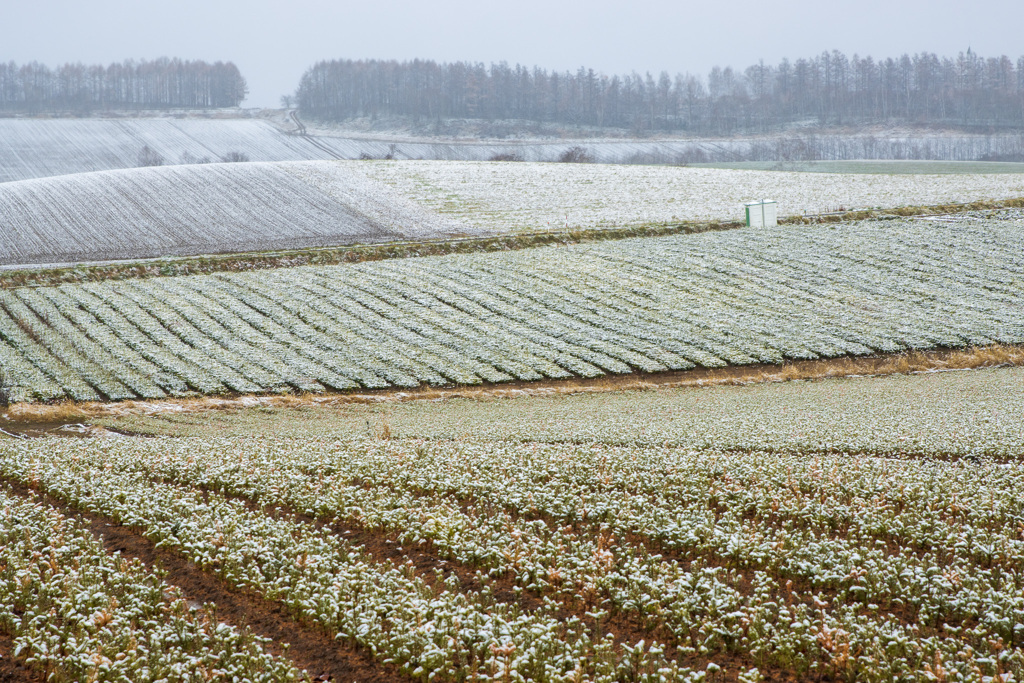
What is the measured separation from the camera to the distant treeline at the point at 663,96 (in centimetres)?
16500

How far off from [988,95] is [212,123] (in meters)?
151

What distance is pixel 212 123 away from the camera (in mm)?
144375

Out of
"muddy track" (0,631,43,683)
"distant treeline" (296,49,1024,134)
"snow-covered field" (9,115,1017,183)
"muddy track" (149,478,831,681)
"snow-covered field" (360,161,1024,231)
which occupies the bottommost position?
"muddy track" (149,478,831,681)

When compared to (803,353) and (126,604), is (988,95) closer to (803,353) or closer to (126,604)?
(803,353)

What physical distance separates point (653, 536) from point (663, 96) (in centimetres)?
A: 18731

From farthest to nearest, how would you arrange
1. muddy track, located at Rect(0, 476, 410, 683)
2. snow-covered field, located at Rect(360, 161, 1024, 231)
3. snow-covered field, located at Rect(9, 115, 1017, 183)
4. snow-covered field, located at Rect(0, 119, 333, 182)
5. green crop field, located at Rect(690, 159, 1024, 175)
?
snow-covered field, located at Rect(9, 115, 1017, 183)
snow-covered field, located at Rect(0, 119, 333, 182)
green crop field, located at Rect(690, 159, 1024, 175)
snow-covered field, located at Rect(360, 161, 1024, 231)
muddy track, located at Rect(0, 476, 410, 683)

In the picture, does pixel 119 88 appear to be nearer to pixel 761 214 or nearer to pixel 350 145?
pixel 350 145

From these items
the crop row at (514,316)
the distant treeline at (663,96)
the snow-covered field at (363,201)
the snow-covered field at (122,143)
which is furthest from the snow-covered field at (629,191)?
the distant treeline at (663,96)

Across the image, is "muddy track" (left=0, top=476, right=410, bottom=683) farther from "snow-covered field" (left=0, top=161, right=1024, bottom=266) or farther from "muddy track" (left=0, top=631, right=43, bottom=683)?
"snow-covered field" (left=0, top=161, right=1024, bottom=266)

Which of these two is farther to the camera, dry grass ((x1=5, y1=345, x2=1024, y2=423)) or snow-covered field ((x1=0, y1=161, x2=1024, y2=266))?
snow-covered field ((x1=0, y1=161, x2=1024, y2=266))

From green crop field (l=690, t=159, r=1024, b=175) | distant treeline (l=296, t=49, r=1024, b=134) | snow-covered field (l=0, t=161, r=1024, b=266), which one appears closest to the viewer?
snow-covered field (l=0, t=161, r=1024, b=266)

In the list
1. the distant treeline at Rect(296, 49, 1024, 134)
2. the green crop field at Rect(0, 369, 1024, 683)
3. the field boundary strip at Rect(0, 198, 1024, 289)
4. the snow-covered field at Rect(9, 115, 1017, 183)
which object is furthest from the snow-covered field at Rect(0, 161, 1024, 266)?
the distant treeline at Rect(296, 49, 1024, 134)

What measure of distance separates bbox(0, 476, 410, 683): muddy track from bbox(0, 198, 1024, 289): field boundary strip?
36594 millimetres

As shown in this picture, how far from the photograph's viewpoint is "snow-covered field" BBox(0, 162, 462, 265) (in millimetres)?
53781
